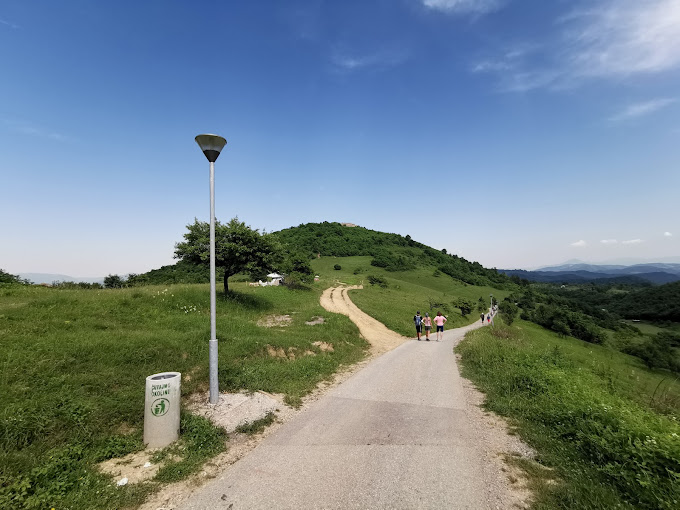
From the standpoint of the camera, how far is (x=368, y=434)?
6484 mm

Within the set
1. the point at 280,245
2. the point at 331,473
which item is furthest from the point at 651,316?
the point at 331,473

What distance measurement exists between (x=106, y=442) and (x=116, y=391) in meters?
1.53

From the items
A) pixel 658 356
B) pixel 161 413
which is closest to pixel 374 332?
pixel 161 413

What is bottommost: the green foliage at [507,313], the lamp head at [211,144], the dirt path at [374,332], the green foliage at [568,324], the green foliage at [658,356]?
the green foliage at [658,356]

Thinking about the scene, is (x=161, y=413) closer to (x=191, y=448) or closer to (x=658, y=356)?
(x=191, y=448)

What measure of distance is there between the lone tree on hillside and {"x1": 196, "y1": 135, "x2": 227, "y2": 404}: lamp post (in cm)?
1315

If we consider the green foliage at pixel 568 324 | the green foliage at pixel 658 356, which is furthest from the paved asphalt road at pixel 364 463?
the green foliage at pixel 568 324

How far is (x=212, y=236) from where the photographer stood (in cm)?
783

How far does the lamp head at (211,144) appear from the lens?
25.7 feet

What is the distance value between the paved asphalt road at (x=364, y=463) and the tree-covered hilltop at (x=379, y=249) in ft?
268

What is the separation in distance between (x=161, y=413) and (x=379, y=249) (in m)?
116

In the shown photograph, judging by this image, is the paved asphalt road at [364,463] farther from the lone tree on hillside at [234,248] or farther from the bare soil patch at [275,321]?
the lone tree on hillside at [234,248]

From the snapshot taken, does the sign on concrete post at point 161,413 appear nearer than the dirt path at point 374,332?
Yes

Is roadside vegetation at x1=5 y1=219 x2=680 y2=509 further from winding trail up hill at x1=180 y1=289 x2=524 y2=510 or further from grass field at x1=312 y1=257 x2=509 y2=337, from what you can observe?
grass field at x1=312 y1=257 x2=509 y2=337
